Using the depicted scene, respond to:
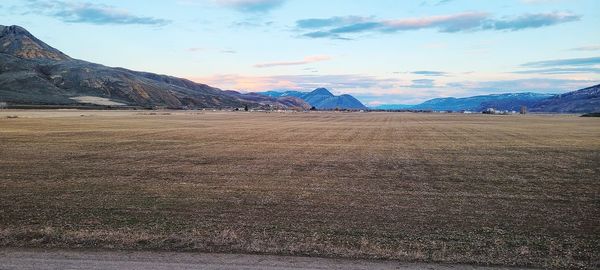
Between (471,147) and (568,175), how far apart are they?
14.0 meters

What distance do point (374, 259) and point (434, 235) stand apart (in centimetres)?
230

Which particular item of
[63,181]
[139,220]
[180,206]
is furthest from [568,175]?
[63,181]

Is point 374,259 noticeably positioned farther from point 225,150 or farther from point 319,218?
point 225,150

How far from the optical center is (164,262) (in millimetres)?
9992

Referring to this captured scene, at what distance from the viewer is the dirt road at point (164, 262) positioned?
9711mm

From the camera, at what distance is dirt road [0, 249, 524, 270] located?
9.71m

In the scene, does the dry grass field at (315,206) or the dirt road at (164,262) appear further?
the dry grass field at (315,206)

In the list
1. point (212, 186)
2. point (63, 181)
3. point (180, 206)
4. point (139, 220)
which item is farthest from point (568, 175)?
point (63, 181)

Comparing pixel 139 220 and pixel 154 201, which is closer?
pixel 139 220

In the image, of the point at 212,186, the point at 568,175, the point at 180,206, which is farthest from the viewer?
the point at 568,175

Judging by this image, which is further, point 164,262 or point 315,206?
point 315,206

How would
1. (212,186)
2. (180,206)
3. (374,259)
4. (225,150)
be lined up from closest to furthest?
(374,259) < (180,206) < (212,186) < (225,150)

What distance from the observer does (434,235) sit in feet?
39.4

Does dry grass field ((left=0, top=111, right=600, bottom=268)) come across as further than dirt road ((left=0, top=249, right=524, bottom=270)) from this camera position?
Yes
